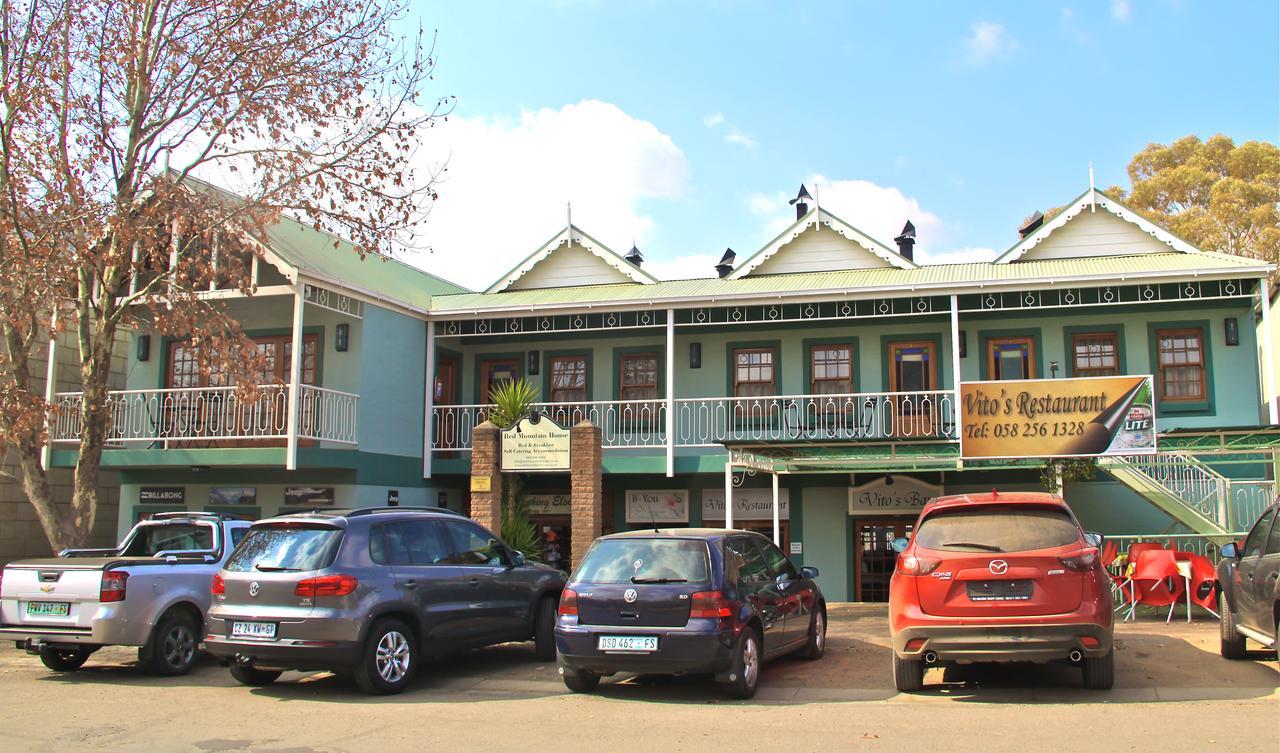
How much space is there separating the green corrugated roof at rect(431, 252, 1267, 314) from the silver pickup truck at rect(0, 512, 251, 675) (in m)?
9.00

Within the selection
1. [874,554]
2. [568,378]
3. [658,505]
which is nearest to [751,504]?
[658,505]

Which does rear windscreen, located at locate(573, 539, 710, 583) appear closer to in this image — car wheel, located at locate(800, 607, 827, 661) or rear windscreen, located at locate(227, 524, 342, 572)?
rear windscreen, located at locate(227, 524, 342, 572)

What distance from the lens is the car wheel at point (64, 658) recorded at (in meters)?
10.8

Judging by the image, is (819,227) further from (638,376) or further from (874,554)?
(874,554)

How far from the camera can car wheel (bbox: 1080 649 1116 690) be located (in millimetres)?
8625

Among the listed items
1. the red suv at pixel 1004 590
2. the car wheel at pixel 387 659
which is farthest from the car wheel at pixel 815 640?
the car wheel at pixel 387 659

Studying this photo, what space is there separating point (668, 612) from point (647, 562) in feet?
1.77

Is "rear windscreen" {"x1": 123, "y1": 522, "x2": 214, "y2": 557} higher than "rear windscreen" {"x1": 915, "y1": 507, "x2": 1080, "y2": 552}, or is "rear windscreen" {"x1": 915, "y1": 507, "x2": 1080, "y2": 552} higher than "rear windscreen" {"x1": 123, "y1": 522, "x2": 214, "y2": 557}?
"rear windscreen" {"x1": 915, "y1": 507, "x2": 1080, "y2": 552}

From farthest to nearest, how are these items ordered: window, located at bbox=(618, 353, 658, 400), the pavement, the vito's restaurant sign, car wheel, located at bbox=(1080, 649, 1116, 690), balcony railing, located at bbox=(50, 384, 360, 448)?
window, located at bbox=(618, 353, 658, 400)
balcony railing, located at bbox=(50, 384, 360, 448)
the vito's restaurant sign
car wheel, located at bbox=(1080, 649, 1116, 690)
the pavement

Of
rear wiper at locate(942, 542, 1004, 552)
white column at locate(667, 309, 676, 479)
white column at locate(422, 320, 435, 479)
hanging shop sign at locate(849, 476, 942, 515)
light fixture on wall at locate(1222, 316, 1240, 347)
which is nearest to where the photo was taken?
rear wiper at locate(942, 542, 1004, 552)

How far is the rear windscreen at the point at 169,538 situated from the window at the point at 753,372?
10.3 m

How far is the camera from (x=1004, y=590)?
8.11 m

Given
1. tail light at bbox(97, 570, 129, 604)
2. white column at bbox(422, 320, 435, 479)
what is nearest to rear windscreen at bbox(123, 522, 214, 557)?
tail light at bbox(97, 570, 129, 604)

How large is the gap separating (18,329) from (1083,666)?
13.0m
